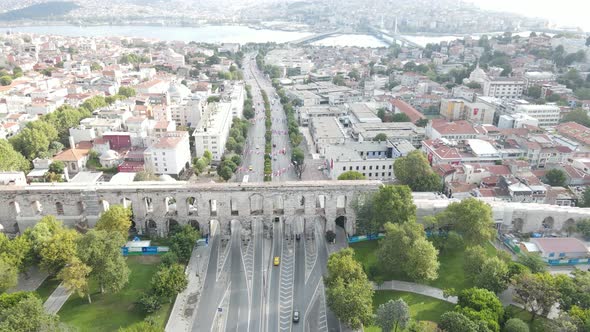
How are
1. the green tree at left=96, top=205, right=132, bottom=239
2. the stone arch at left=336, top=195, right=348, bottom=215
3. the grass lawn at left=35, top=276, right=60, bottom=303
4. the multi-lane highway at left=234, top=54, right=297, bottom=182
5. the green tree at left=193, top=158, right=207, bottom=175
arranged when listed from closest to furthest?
the grass lawn at left=35, top=276, right=60, bottom=303 → the green tree at left=96, top=205, right=132, bottom=239 → the stone arch at left=336, top=195, right=348, bottom=215 → the green tree at left=193, top=158, right=207, bottom=175 → the multi-lane highway at left=234, top=54, right=297, bottom=182

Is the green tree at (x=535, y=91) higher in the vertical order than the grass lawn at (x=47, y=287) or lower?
higher

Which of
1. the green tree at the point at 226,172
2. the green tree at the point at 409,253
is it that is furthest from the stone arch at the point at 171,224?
the green tree at the point at 409,253

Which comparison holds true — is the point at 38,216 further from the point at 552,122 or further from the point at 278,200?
the point at 552,122

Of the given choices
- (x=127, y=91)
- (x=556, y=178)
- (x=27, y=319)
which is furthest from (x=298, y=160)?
(x=127, y=91)

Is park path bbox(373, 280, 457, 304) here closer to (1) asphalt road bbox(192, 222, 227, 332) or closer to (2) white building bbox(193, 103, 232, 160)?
(1) asphalt road bbox(192, 222, 227, 332)

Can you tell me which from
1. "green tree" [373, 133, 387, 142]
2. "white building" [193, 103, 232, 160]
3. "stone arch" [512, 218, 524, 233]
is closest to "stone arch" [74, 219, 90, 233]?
"white building" [193, 103, 232, 160]

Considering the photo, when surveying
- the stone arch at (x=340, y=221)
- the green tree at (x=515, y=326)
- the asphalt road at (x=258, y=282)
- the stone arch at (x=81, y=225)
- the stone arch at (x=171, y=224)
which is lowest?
the asphalt road at (x=258, y=282)

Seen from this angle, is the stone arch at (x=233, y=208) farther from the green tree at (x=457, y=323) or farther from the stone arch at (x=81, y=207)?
the green tree at (x=457, y=323)
